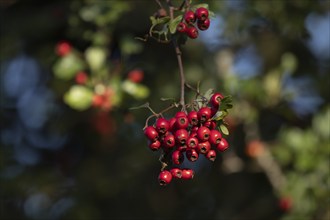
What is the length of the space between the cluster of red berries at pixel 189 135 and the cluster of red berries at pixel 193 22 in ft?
0.76

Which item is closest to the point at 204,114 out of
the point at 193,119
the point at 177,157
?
the point at 193,119

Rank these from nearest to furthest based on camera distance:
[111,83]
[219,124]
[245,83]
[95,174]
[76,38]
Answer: [219,124]
[111,83]
[76,38]
[245,83]
[95,174]

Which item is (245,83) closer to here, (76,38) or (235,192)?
(76,38)

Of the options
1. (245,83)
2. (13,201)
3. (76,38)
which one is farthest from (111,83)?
(13,201)

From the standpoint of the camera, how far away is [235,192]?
225 inches

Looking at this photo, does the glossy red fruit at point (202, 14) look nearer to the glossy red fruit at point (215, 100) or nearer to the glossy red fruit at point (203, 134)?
the glossy red fruit at point (215, 100)

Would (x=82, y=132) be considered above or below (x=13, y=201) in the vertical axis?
above

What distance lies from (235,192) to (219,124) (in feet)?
12.2

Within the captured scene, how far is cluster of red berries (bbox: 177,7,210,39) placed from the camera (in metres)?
2.10

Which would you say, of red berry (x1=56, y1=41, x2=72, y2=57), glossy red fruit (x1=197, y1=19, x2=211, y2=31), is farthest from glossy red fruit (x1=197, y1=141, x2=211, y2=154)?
red berry (x1=56, y1=41, x2=72, y2=57)

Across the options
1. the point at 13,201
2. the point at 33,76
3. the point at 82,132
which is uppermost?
the point at 33,76

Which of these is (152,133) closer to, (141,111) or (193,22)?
(193,22)

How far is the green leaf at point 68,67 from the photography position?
3.78m

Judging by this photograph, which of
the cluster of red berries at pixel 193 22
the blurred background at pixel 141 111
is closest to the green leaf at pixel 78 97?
the blurred background at pixel 141 111
